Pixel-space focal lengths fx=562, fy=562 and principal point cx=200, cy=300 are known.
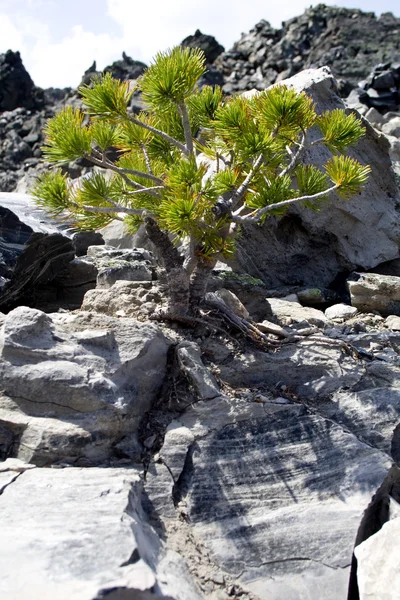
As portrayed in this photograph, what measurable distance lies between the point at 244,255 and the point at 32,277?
2.94m

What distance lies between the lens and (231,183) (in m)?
4.23

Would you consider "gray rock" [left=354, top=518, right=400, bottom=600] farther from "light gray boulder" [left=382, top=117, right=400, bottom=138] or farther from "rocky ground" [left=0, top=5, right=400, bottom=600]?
"light gray boulder" [left=382, top=117, right=400, bottom=138]

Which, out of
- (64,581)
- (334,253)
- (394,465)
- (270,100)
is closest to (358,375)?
(394,465)

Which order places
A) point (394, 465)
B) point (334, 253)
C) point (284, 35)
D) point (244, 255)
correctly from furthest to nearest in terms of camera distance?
point (284, 35), point (334, 253), point (244, 255), point (394, 465)

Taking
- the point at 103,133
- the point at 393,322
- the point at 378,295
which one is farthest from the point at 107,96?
the point at 378,295

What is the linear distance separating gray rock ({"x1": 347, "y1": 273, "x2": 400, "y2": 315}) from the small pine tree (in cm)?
203

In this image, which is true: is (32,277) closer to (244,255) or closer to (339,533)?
(244,255)

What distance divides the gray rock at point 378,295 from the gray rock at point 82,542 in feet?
13.5

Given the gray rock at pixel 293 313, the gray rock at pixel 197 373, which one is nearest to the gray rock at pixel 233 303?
the gray rock at pixel 293 313

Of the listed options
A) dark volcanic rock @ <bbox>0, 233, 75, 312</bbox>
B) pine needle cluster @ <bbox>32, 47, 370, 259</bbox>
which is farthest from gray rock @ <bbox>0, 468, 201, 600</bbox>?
dark volcanic rock @ <bbox>0, 233, 75, 312</bbox>

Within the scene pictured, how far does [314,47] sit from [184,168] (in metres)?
35.2

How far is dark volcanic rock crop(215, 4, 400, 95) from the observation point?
102ft

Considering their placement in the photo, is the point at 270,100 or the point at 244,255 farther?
the point at 244,255

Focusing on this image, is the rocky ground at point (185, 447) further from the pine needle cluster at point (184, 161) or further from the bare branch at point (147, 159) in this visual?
the bare branch at point (147, 159)
